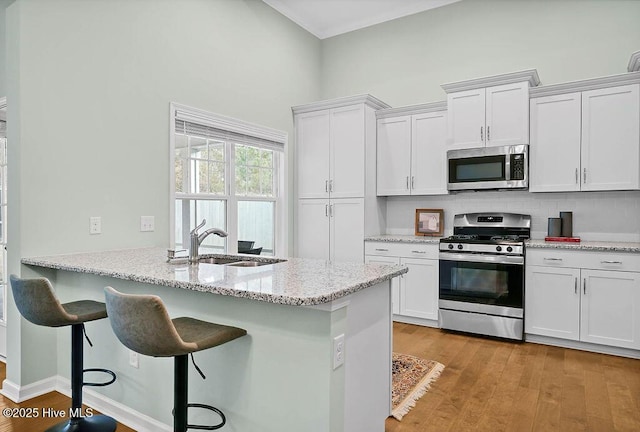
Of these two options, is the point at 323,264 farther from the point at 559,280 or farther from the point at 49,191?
the point at 559,280

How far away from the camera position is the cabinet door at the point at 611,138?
3.46 metres

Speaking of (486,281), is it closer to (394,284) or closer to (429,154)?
(394,284)

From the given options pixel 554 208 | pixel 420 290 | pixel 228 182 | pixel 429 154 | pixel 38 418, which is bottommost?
pixel 38 418

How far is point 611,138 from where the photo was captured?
3.54 m

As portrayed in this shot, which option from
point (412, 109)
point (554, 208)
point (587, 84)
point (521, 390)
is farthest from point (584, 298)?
point (412, 109)

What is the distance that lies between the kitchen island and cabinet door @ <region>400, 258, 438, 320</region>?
2.00 metres

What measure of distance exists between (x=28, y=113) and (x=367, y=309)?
2.40 metres

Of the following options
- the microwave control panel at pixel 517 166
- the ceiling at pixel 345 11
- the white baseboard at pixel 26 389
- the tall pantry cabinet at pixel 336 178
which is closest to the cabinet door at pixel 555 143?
the microwave control panel at pixel 517 166

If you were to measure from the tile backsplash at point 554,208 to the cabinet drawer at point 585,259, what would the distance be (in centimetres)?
57

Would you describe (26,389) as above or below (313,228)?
below

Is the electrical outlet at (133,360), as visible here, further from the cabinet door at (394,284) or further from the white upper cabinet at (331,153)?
the white upper cabinet at (331,153)

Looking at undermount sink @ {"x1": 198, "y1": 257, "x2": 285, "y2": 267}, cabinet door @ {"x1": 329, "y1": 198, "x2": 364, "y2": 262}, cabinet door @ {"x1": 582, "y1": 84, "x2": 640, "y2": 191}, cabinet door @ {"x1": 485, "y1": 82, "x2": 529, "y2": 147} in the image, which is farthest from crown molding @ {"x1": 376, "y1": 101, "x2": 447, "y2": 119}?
undermount sink @ {"x1": 198, "y1": 257, "x2": 285, "y2": 267}

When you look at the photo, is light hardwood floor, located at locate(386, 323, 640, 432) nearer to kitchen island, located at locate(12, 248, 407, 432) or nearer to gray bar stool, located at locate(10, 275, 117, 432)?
kitchen island, located at locate(12, 248, 407, 432)

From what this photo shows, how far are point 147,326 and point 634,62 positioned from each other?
4065mm
